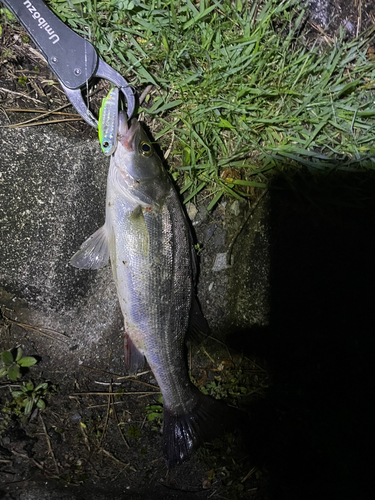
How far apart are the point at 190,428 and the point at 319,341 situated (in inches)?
53.6

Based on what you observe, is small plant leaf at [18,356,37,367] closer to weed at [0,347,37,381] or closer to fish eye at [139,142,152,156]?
weed at [0,347,37,381]

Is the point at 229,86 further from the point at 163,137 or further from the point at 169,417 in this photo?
the point at 169,417

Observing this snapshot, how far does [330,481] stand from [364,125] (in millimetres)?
3168

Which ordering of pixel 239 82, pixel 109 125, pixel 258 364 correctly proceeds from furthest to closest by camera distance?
pixel 258 364 < pixel 239 82 < pixel 109 125

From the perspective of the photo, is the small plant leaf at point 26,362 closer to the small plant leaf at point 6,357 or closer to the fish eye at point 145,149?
the small plant leaf at point 6,357

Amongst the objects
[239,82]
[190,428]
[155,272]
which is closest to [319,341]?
[190,428]

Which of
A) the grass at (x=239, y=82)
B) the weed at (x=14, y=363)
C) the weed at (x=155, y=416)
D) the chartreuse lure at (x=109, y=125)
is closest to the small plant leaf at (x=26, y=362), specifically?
the weed at (x=14, y=363)

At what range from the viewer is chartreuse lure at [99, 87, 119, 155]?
233 cm

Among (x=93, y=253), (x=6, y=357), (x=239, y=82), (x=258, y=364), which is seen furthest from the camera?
(x=258, y=364)

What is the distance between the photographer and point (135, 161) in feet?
7.84

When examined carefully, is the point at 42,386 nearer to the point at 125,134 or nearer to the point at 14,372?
the point at 14,372

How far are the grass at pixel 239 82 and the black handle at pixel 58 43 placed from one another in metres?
0.20

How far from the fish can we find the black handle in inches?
19.3

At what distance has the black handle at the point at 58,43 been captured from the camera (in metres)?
2.37
